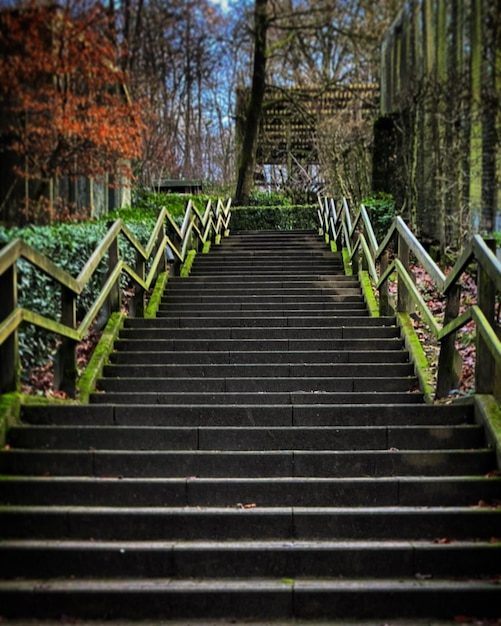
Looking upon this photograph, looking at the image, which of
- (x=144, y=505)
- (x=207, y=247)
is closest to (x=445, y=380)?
(x=144, y=505)

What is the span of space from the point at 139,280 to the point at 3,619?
200 inches

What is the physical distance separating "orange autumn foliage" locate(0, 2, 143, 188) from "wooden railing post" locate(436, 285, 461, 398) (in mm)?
10969

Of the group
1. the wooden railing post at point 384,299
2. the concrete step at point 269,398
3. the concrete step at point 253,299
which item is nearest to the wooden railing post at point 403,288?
the wooden railing post at point 384,299

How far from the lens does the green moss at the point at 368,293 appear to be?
8620 mm

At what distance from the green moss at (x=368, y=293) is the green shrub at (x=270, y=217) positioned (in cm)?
1210

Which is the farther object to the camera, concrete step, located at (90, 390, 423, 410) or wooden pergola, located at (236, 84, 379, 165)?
wooden pergola, located at (236, 84, 379, 165)

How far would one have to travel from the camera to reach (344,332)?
749 cm

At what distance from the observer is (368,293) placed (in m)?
9.14

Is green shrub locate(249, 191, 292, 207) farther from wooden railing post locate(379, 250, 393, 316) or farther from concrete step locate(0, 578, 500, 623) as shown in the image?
concrete step locate(0, 578, 500, 623)

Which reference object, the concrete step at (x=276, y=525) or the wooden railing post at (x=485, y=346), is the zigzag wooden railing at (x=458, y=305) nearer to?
the wooden railing post at (x=485, y=346)

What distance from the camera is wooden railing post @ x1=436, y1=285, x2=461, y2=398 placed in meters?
5.53

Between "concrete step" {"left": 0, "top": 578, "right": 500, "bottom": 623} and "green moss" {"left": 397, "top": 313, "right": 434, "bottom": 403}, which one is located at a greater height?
"green moss" {"left": 397, "top": 313, "right": 434, "bottom": 403}

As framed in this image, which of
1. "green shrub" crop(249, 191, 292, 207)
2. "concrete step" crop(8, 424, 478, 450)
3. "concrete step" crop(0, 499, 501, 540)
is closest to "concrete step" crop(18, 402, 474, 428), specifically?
"concrete step" crop(8, 424, 478, 450)

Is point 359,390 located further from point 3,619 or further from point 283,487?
point 3,619
